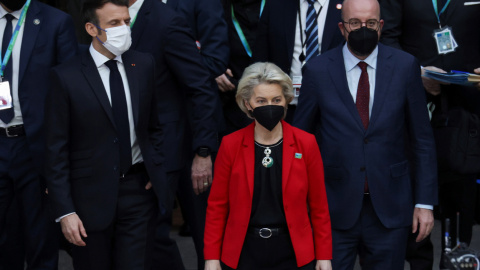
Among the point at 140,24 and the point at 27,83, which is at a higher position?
the point at 140,24

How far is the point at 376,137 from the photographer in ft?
15.1

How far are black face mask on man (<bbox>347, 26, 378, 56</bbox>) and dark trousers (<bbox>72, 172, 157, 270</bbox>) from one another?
1370 millimetres

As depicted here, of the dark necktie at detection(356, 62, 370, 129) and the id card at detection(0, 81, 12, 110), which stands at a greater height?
the id card at detection(0, 81, 12, 110)

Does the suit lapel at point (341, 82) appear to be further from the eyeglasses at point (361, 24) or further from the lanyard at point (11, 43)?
the lanyard at point (11, 43)

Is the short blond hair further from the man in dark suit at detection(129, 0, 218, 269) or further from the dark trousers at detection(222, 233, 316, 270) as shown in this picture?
the man in dark suit at detection(129, 0, 218, 269)

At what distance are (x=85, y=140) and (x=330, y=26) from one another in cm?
196

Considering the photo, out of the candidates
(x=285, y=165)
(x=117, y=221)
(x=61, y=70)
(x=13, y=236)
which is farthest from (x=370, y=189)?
(x=13, y=236)

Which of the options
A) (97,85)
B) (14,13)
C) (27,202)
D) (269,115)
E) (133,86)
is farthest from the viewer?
(27,202)

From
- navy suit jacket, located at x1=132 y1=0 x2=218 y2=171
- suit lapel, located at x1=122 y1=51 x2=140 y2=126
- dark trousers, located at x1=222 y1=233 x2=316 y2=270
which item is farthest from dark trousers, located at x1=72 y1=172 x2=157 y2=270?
navy suit jacket, located at x1=132 y1=0 x2=218 y2=171

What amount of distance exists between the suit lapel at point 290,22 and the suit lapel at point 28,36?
161cm

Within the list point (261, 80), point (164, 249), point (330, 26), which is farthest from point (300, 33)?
point (164, 249)

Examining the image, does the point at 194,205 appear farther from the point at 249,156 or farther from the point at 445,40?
the point at 445,40

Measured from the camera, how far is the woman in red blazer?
4.09 meters

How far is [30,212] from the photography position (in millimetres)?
5141
